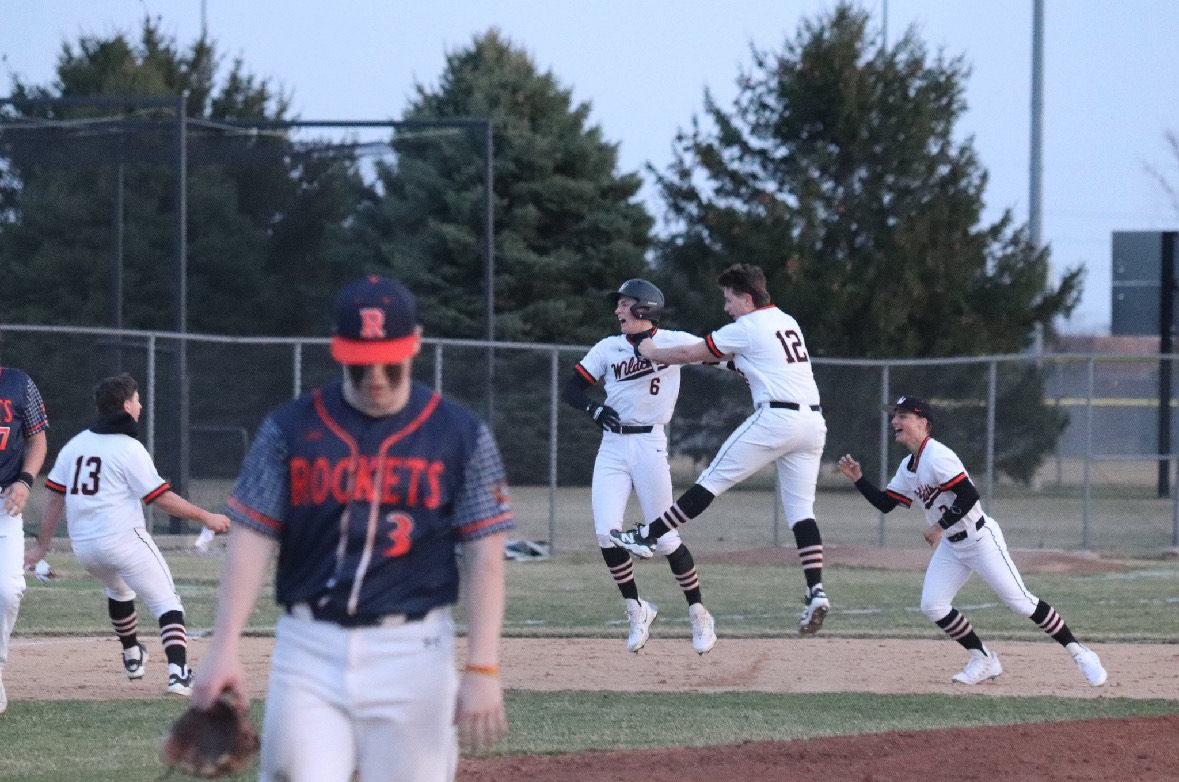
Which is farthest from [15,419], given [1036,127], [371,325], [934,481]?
[1036,127]

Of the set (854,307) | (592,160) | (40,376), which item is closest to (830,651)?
(40,376)

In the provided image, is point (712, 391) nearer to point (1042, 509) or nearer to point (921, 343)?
point (1042, 509)

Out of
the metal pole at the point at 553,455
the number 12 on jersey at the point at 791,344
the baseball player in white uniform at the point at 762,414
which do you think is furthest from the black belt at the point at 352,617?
the metal pole at the point at 553,455

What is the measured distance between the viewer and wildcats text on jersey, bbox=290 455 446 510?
3.60 meters

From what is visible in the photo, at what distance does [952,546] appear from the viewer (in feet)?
28.0

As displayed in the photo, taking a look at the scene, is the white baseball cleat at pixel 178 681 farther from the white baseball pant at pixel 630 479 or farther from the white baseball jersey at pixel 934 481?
the white baseball jersey at pixel 934 481

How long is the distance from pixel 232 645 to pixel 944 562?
5.89 meters

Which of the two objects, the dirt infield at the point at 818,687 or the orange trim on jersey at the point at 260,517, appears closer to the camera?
the orange trim on jersey at the point at 260,517

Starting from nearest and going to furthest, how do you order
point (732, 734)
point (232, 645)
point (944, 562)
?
point (232, 645), point (732, 734), point (944, 562)

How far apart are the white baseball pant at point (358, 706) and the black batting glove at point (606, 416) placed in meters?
5.66

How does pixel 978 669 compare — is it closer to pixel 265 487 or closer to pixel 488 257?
pixel 265 487

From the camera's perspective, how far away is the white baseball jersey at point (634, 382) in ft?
30.9

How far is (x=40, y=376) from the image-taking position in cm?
1941

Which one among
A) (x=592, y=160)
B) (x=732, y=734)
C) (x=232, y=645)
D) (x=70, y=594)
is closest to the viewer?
(x=232, y=645)
